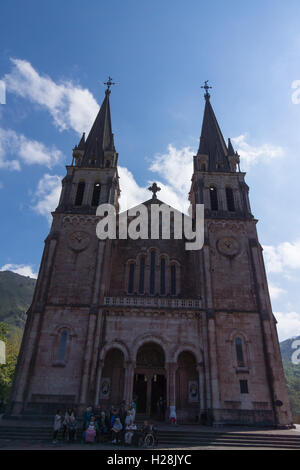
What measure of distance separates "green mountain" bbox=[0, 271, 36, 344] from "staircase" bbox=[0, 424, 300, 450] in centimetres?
9504

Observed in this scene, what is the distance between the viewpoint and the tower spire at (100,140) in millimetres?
33594

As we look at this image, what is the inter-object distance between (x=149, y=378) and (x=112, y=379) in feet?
8.99

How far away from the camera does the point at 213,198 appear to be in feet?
103

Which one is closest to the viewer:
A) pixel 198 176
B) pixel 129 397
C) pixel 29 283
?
pixel 129 397

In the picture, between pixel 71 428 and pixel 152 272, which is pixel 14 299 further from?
pixel 71 428

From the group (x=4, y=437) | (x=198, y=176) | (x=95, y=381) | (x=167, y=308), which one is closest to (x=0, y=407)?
(x=95, y=381)

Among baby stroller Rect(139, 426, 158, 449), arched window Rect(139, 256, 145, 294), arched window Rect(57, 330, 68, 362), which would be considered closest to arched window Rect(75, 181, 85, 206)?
arched window Rect(139, 256, 145, 294)

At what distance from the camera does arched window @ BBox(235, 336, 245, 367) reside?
887 inches

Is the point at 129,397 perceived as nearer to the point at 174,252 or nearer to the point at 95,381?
the point at 95,381

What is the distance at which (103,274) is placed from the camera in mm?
25250

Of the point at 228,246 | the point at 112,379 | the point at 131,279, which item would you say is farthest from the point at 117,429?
the point at 228,246

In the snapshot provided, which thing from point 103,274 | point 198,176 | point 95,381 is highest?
point 198,176

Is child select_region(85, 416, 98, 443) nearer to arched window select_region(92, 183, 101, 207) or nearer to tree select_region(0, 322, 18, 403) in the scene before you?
arched window select_region(92, 183, 101, 207)
